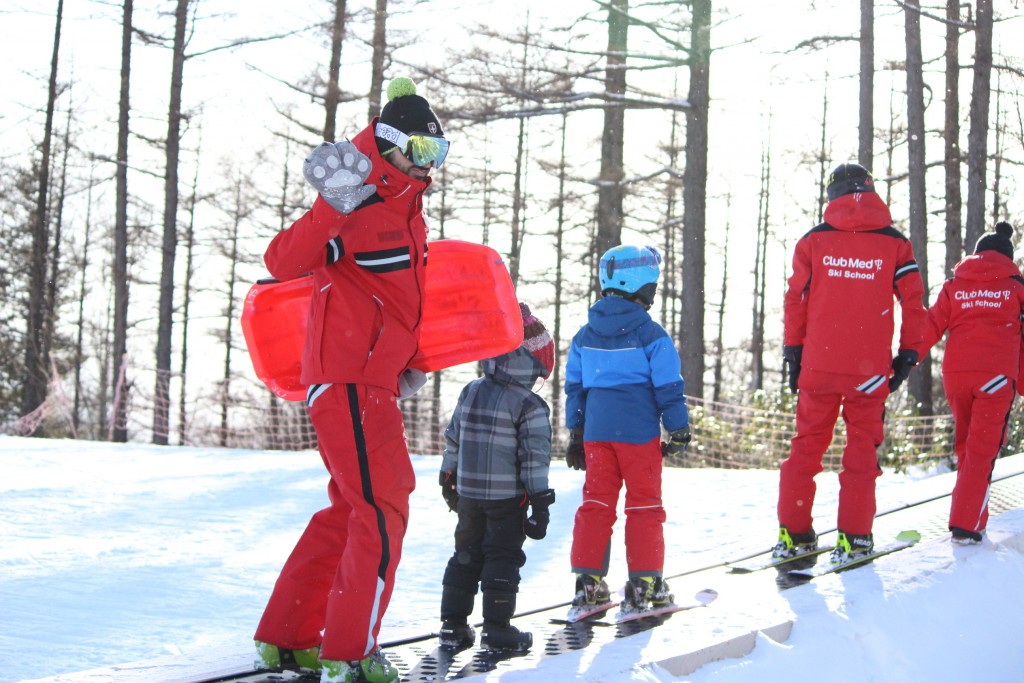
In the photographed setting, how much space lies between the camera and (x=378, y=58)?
1719 centimetres

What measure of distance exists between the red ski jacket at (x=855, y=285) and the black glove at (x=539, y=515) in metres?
2.03

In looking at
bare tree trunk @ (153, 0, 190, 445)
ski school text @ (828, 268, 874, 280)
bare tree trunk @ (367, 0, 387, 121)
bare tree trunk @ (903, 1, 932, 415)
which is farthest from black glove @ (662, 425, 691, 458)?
bare tree trunk @ (153, 0, 190, 445)

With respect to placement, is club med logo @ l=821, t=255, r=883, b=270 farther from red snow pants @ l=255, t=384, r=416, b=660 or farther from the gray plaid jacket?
red snow pants @ l=255, t=384, r=416, b=660

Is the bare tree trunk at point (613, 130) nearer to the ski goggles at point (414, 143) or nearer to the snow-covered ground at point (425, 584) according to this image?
the snow-covered ground at point (425, 584)

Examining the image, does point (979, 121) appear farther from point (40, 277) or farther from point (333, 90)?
point (40, 277)

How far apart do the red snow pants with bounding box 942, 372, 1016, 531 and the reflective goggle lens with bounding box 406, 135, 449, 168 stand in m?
3.86

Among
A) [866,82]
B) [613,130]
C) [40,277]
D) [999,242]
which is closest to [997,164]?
[866,82]

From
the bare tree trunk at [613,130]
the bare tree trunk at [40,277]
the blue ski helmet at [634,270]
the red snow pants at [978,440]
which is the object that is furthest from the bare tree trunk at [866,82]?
the bare tree trunk at [40,277]

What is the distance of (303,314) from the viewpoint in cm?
379

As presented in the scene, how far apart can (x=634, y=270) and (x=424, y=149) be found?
1.50 meters

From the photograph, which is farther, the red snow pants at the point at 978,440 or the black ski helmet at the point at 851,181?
the red snow pants at the point at 978,440

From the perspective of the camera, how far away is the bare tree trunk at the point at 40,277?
2352cm

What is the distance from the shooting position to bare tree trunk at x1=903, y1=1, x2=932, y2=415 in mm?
16406

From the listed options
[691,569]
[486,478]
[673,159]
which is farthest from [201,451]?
[673,159]
